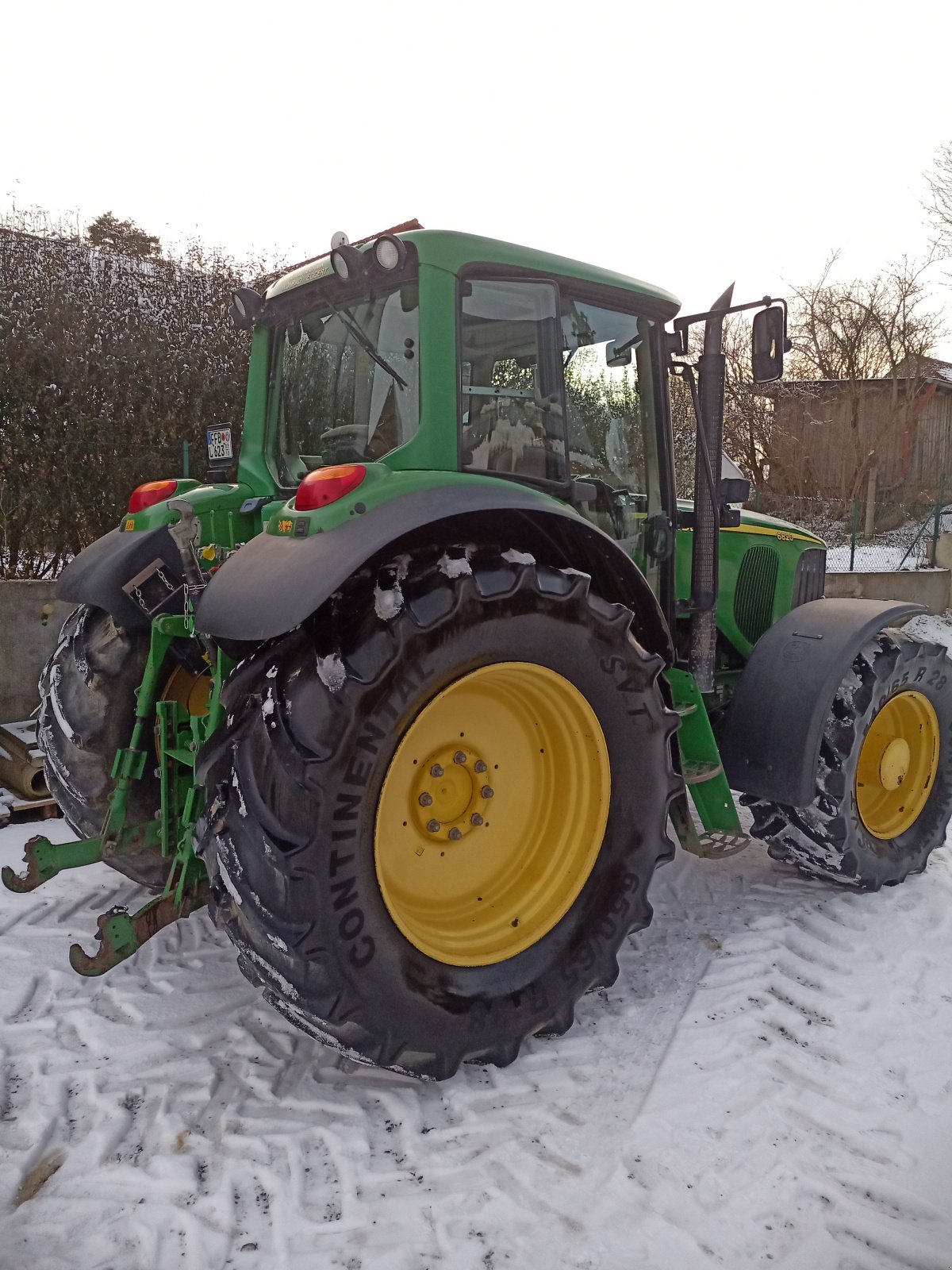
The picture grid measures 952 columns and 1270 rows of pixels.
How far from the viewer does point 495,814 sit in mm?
2701

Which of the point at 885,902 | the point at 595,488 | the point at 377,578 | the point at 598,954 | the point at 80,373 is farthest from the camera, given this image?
the point at 80,373

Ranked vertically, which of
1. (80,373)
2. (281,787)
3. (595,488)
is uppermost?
(80,373)

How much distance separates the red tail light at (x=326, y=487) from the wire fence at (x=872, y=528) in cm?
796

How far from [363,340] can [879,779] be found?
2.65m

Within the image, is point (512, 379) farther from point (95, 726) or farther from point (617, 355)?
point (95, 726)

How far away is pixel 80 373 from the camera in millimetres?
6574

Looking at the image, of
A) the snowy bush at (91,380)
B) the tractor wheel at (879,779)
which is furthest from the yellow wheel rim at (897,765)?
the snowy bush at (91,380)

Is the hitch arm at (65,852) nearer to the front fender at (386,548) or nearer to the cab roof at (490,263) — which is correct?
the front fender at (386,548)

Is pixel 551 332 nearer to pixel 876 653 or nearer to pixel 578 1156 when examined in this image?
pixel 876 653

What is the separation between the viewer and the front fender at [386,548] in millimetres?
2074

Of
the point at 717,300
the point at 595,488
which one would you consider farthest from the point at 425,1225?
the point at 717,300

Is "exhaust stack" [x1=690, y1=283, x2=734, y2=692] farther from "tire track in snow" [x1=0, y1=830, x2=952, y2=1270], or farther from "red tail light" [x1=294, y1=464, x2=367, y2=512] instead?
"red tail light" [x1=294, y1=464, x2=367, y2=512]

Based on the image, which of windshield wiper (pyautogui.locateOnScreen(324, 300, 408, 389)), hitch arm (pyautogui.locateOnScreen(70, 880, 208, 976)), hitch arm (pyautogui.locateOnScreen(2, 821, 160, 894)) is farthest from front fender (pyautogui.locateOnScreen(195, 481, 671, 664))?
hitch arm (pyautogui.locateOnScreen(2, 821, 160, 894))

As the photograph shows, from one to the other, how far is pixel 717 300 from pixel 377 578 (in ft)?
6.02
